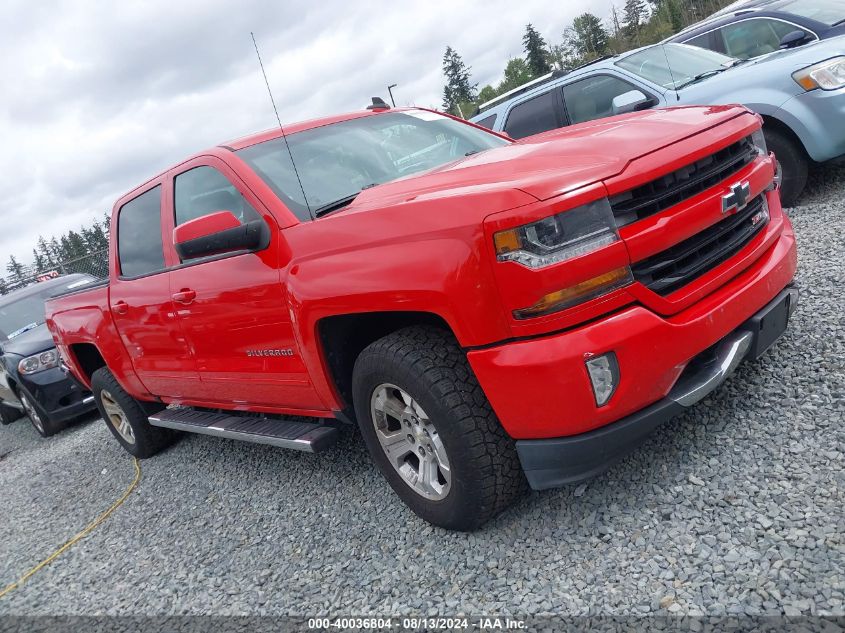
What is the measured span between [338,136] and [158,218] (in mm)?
1395

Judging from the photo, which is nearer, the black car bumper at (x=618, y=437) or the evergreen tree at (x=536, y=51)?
the black car bumper at (x=618, y=437)

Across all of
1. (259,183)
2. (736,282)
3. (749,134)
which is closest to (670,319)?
(736,282)

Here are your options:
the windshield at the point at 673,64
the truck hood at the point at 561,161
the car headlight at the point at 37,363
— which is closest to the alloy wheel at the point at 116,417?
the car headlight at the point at 37,363

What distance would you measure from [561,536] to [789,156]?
4.08 meters

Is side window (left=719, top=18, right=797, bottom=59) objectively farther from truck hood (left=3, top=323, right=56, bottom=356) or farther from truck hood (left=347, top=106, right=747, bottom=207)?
truck hood (left=3, top=323, right=56, bottom=356)

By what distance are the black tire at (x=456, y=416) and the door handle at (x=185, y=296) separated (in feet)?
4.56

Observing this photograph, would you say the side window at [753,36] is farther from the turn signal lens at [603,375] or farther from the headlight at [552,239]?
the turn signal lens at [603,375]

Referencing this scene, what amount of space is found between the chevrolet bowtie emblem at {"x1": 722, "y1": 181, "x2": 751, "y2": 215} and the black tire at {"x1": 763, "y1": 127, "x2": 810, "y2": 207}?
2932 millimetres

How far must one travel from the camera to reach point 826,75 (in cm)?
472

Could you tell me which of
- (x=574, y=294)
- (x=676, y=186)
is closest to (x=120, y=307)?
(x=574, y=294)

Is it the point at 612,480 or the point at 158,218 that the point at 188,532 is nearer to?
the point at 158,218

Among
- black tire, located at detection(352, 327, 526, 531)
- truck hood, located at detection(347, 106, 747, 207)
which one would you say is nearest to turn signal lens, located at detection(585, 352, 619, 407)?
black tire, located at detection(352, 327, 526, 531)

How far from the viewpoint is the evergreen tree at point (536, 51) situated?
237ft

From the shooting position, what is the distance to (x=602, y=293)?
6.72ft
